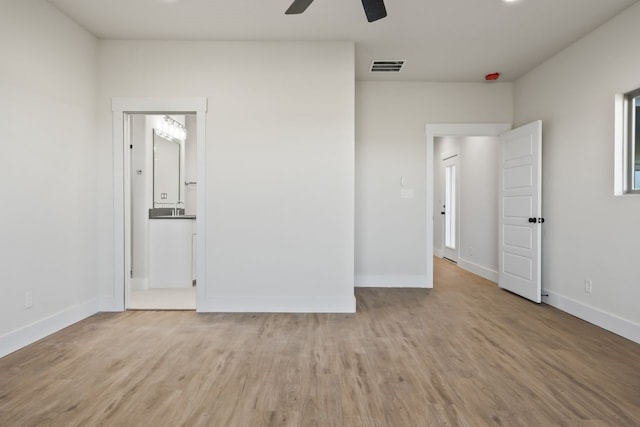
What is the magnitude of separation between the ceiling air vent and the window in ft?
7.01

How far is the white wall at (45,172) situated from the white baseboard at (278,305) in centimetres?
118

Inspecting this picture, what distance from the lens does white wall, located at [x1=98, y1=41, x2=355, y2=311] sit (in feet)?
11.7

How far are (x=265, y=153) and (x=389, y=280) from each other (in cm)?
240

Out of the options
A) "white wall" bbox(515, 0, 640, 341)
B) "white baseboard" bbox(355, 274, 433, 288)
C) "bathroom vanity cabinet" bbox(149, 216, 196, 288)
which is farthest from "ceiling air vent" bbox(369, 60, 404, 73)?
"bathroom vanity cabinet" bbox(149, 216, 196, 288)

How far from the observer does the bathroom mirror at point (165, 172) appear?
16.2 ft

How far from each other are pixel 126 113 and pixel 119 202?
894 millimetres

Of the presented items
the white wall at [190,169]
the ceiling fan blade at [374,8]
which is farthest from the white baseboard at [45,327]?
the ceiling fan blade at [374,8]

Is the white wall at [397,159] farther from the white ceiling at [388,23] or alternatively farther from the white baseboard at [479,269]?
the white baseboard at [479,269]

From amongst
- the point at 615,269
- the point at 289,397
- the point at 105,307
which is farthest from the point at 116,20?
the point at 615,269

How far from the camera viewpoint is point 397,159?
4.82 metres

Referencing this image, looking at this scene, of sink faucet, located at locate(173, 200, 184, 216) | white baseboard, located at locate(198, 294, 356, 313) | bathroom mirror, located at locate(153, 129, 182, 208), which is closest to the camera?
white baseboard, located at locate(198, 294, 356, 313)

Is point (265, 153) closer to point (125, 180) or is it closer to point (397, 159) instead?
point (125, 180)

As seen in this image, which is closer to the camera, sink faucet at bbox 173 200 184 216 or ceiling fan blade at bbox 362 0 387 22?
ceiling fan blade at bbox 362 0 387 22

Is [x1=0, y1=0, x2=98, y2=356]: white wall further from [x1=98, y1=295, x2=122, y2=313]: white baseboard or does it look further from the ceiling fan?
the ceiling fan
